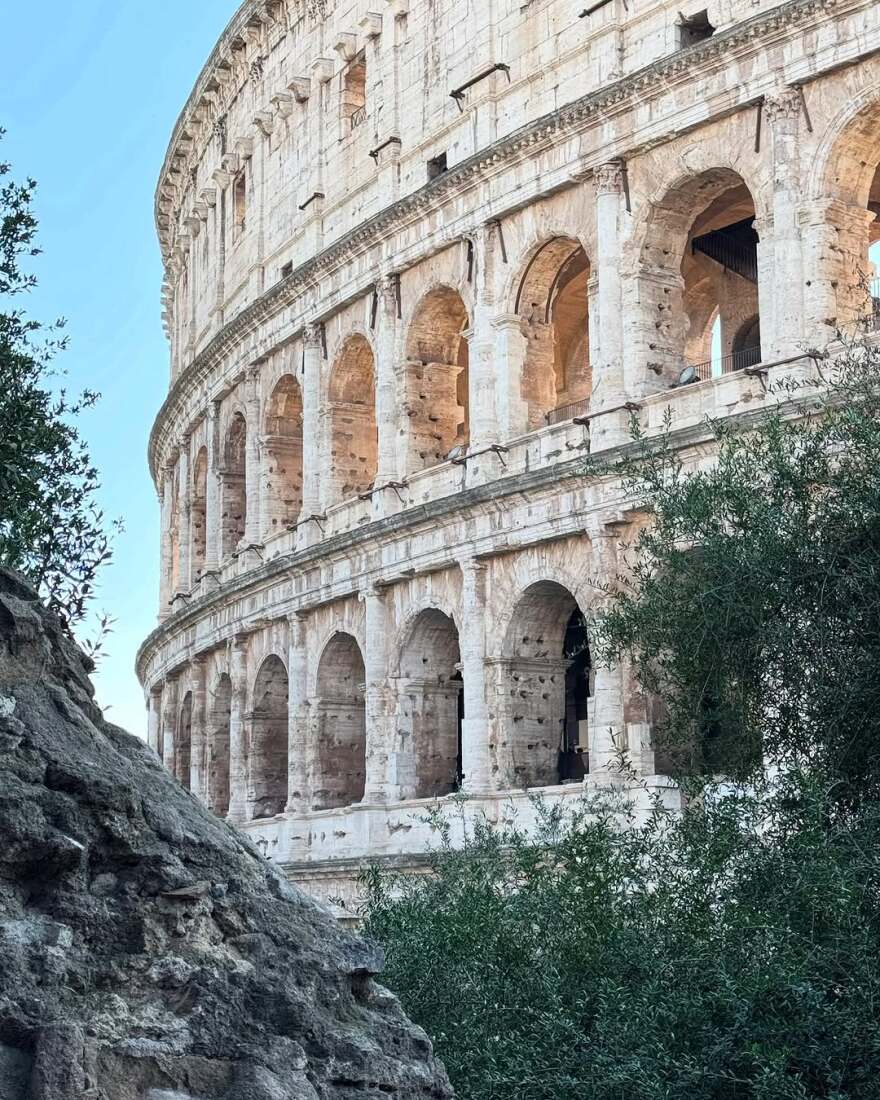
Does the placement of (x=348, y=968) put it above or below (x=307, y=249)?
below

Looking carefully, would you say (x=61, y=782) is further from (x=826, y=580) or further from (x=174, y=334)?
(x=174, y=334)

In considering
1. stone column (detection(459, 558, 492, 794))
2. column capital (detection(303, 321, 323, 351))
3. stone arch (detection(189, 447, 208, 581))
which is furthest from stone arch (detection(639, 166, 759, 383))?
stone arch (detection(189, 447, 208, 581))

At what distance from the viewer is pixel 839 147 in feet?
54.7

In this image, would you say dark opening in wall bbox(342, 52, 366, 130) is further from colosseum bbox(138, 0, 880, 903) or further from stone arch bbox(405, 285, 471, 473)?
stone arch bbox(405, 285, 471, 473)

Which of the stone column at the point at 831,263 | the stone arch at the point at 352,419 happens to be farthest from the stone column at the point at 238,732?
the stone column at the point at 831,263

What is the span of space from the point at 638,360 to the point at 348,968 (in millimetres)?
13568

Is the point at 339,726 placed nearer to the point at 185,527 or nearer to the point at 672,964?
the point at 185,527

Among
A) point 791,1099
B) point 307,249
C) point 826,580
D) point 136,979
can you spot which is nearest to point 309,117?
point 307,249

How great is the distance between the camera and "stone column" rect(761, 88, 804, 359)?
16562 mm

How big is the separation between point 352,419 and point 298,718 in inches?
160

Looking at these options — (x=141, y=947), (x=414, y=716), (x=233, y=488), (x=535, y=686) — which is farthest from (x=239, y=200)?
(x=141, y=947)

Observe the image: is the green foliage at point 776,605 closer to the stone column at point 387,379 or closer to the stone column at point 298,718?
the stone column at point 387,379

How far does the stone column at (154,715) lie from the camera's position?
3073 centimetres

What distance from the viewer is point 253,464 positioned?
2589 cm
